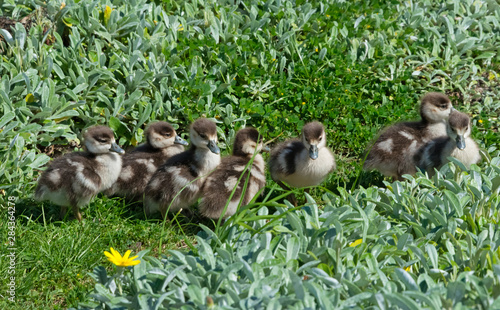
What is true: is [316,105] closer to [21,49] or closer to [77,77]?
[77,77]

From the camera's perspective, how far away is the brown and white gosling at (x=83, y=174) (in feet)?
19.0

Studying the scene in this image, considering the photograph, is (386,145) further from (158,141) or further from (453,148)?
(158,141)

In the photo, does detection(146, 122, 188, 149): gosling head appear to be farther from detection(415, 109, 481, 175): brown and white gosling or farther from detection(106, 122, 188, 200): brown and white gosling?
detection(415, 109, 481, 175): brown and white gosling

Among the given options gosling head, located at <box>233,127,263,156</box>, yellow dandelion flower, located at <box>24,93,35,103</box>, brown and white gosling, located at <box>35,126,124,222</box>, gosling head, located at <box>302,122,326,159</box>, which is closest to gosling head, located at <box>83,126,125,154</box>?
brown and white gosling, located at <box>35,126,124,222</box>

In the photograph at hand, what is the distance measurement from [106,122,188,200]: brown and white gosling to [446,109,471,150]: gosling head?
2.62 metres

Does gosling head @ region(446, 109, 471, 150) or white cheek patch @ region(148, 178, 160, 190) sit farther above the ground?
gosling head @ region(446, 109, 471, 150)

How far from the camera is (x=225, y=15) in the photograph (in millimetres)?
8633

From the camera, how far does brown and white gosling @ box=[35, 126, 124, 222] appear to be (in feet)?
19.0

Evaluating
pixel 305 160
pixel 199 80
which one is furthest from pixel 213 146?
pixel 199 80

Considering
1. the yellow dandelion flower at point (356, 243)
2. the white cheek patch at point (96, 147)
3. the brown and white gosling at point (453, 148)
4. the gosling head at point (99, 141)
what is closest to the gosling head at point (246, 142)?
the gosling head at point (99, 141)

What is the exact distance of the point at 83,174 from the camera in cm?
585

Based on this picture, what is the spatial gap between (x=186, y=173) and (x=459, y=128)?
2.60 m

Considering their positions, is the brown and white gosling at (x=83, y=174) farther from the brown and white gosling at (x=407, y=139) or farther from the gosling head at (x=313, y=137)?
the brown and white gosling at (x=407, y=139)

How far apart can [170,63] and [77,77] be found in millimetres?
1135
